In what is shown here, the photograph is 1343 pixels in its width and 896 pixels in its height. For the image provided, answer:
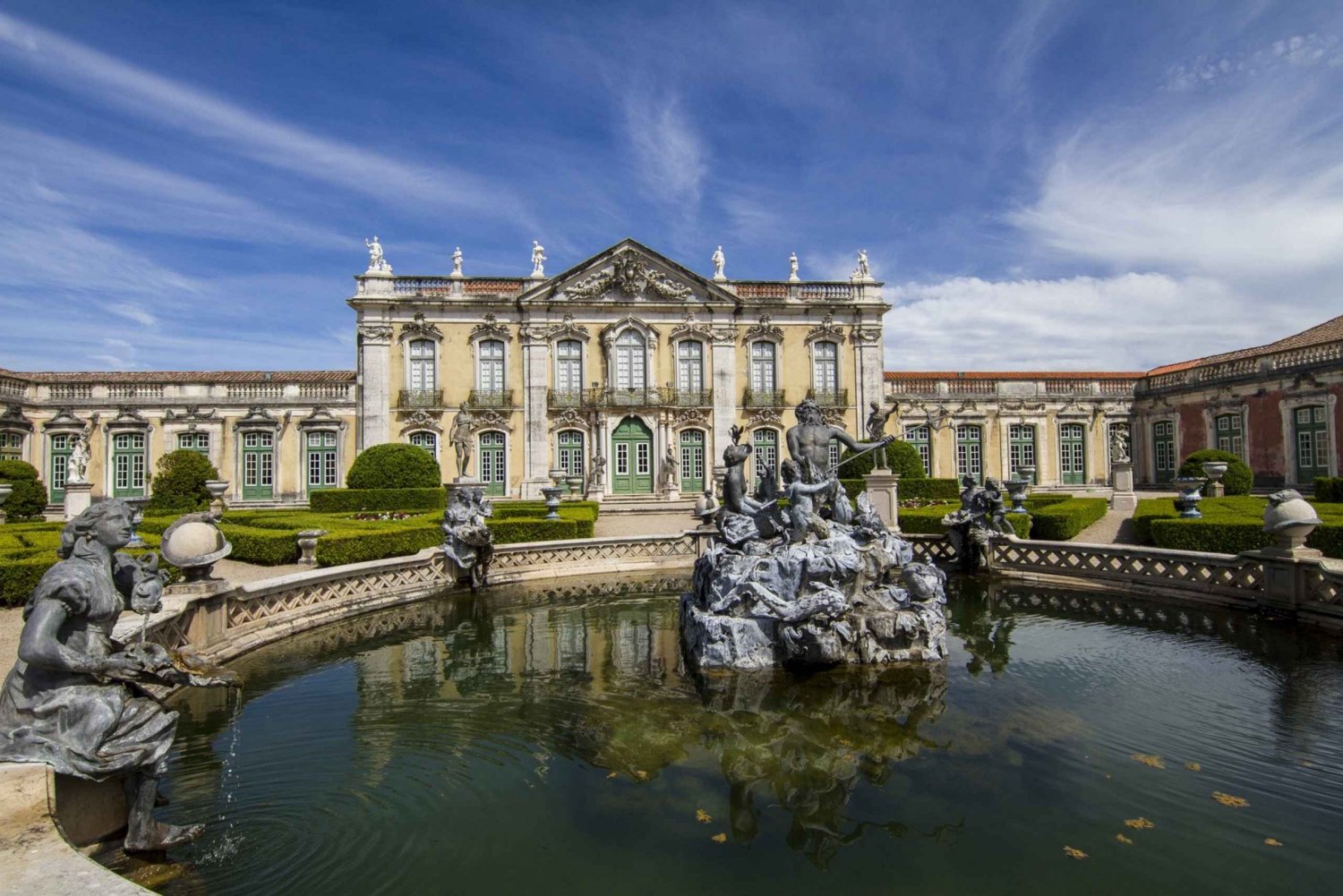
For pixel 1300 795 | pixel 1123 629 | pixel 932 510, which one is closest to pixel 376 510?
pixel 932 510

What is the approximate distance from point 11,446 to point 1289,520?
33568 mm

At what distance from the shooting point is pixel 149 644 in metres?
3.44

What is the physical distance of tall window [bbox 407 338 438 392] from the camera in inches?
1037

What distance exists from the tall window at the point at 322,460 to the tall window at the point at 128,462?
5696mm

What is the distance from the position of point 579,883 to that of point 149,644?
2.42m

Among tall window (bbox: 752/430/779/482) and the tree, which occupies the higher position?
tall window (bbox: 752/430/779/482)

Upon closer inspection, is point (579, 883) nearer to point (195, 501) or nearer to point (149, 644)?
point (149, 644)

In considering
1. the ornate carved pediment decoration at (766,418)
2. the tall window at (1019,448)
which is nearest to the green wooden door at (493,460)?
the ornate carved pediment decoration at (766,418)

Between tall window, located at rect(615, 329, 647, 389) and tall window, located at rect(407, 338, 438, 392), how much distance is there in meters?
6.89

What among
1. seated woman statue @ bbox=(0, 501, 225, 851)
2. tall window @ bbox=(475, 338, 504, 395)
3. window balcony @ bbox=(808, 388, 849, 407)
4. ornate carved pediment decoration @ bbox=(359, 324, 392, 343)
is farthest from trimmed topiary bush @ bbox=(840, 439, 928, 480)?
seated woman statue @ bbox=(0, 501, 225, 851)

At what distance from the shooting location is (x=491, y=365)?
2669 centimetres

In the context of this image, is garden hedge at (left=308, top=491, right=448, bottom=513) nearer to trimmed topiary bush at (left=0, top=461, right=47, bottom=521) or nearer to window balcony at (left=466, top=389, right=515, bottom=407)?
window balcony at (left=466, top=389, right=515, bottom=407)

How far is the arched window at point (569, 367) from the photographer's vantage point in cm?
2684

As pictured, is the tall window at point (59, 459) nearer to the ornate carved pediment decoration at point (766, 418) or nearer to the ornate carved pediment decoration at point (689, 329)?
the ornate carved pediment decoration at point (689, 329)
